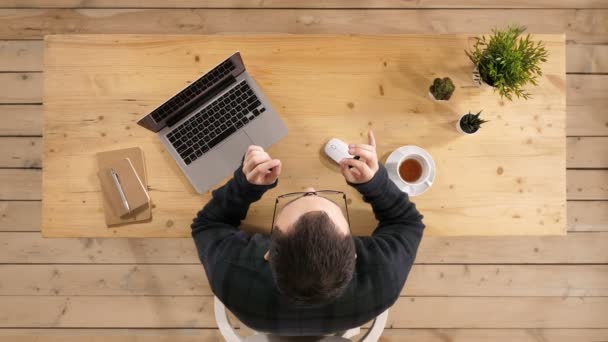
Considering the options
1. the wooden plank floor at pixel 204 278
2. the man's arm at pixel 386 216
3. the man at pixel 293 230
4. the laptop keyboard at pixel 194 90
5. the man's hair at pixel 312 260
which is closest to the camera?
the man's hair at pixel 312 260

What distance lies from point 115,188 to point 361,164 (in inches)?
31.7

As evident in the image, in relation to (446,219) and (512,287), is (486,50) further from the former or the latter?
(512,287)

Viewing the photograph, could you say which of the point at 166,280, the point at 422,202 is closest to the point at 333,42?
the point at 422,202

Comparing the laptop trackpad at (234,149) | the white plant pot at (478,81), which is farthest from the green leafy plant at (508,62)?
the laptop trackpad at (234,149)

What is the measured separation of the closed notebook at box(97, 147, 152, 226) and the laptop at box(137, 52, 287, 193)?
114 mm

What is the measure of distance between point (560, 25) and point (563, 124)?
1.15 meters

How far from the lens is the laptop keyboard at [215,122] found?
1.38m

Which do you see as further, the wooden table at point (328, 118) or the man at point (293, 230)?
the wooden table at point (328, 118)

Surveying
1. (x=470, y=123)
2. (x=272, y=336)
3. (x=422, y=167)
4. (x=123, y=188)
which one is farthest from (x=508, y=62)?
(x=123, y=188)

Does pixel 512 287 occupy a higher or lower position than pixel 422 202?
lower

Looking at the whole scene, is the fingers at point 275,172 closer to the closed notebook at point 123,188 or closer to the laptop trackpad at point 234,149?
the laptop trackpad at point 234,149

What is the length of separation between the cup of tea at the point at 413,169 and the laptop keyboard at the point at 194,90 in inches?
25.3

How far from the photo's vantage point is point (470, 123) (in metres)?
1.35

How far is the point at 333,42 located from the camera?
1.42 metres
